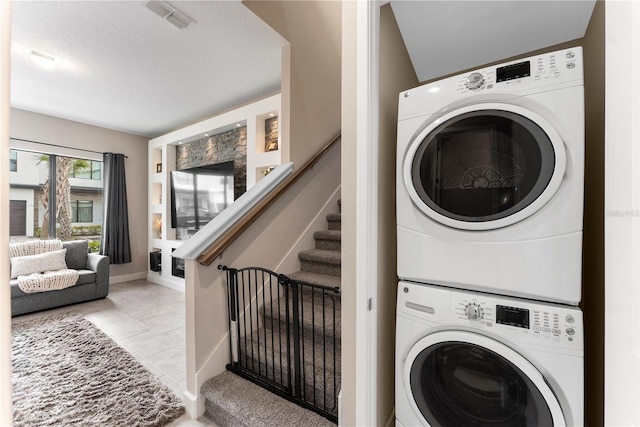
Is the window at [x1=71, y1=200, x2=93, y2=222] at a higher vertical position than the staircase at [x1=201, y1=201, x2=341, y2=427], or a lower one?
higher

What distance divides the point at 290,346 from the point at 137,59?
3.11m

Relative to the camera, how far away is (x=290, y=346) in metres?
1.71

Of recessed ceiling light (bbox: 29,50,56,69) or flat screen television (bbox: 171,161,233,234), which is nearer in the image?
recessed ceiling light (bbox: 29,50,56,69)

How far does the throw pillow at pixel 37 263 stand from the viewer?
3.39 meters

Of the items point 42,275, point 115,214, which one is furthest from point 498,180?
point 115,214

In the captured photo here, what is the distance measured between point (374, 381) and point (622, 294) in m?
0.90

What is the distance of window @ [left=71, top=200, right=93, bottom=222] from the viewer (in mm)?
4570

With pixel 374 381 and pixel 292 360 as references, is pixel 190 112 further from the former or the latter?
pixel 374 381

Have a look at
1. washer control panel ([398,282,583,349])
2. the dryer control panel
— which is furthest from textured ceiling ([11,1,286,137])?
washer control panel ([398,282,583,349])

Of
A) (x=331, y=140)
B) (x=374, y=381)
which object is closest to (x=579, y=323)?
(x=374, y=381)

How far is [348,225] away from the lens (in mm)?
1191

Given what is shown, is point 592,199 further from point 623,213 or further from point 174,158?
point 174,158

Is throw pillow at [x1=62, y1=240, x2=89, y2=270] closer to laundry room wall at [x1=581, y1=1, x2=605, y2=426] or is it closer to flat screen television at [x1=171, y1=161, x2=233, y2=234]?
flat screen television at [x1=171, y1=161, x2=233, y2=234]

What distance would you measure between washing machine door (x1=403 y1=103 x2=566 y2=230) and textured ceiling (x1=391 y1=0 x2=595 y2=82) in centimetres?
62
